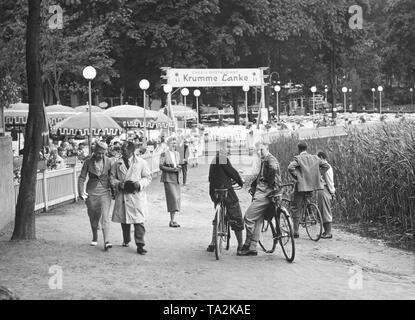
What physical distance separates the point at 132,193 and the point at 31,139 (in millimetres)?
1936

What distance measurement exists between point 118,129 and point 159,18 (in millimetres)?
25142

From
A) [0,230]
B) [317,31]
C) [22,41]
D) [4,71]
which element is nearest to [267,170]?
[0,230]

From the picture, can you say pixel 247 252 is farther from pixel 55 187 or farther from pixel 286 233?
pixel 55 187

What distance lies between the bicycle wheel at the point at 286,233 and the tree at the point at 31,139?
12.8ft

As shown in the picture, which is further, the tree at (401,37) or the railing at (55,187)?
the tree at (401,37)

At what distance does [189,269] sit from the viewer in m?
9.11

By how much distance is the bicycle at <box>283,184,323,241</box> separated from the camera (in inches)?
488

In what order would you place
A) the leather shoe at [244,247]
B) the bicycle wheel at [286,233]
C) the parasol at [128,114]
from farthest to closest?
the parasol at [128,114]
the leather shoe at [244,247]
the bicycle wheel at [286,233]

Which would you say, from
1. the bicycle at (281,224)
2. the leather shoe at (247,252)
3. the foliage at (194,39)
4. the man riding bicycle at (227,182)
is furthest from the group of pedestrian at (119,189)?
the foliage at (194,39)

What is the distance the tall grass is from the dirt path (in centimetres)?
148

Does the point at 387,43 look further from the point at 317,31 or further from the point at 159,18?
the point at 159,18

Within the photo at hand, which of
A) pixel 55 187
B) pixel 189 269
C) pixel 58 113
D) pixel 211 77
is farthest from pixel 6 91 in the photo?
pixel 189 269

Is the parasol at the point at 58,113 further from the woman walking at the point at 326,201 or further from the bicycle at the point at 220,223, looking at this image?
the bicycle at the point at 220,223

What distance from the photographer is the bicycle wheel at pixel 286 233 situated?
9719 millimetres
